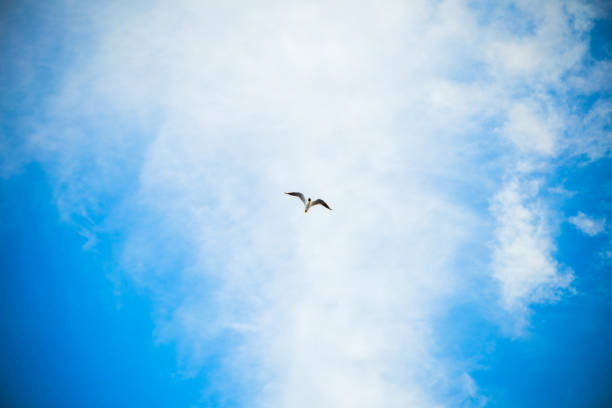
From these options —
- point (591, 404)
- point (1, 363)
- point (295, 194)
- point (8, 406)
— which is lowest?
point (8, 406)

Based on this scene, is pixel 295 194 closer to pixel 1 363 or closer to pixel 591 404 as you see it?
pixel 591 404

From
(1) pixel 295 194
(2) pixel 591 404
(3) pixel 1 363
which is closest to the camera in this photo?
(1) pixel 295 194

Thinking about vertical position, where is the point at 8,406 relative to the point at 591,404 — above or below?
below

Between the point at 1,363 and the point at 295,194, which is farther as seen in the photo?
the point at 1,363

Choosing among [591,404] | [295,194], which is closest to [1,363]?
[295,194]

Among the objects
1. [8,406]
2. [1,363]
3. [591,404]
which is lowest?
[8,406]

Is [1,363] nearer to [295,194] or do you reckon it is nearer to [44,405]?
[44,405]

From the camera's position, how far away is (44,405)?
6625cm

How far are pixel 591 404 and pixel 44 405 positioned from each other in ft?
419

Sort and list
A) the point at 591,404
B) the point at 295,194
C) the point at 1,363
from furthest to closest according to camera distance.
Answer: the point at 1,363 < the point at 591,404 < the point at 295,194

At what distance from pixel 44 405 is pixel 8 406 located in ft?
32.0

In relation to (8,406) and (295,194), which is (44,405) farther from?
(295,194)

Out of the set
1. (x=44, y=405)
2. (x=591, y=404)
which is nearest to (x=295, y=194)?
(x=591, y=404)

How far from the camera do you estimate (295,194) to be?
1639cm
